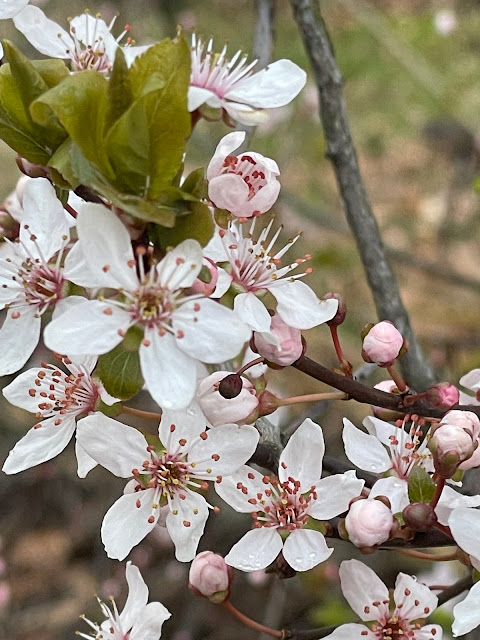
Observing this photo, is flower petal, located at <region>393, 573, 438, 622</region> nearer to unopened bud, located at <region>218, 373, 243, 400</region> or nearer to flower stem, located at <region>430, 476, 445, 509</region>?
flower stem, located at <region>430, 476, 445, 509</region>

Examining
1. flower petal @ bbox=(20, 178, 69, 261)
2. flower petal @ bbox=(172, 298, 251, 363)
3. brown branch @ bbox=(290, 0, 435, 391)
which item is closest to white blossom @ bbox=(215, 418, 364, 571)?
flower petal @ bbox=(172, 298, 251, 363)

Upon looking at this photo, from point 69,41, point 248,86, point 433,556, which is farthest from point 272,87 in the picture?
point 433,556

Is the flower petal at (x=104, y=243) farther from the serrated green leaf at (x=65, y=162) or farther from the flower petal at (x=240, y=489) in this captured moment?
the flower petal at (x=240, y=489)

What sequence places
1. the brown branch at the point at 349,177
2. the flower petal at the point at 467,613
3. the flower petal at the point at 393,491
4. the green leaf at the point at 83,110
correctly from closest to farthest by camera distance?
the green leaf at the point at 83,110 → the flower petal at the point at 467,613 → the flower petal at the point at 393,491 → the brown branch at the point at 349,177

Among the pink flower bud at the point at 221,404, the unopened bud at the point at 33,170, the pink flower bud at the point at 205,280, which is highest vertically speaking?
the unopened bud at the point at 33,170

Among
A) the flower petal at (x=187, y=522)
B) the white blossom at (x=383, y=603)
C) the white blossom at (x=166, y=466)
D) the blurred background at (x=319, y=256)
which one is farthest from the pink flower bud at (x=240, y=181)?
the blurred background at (x=319, y=256)
